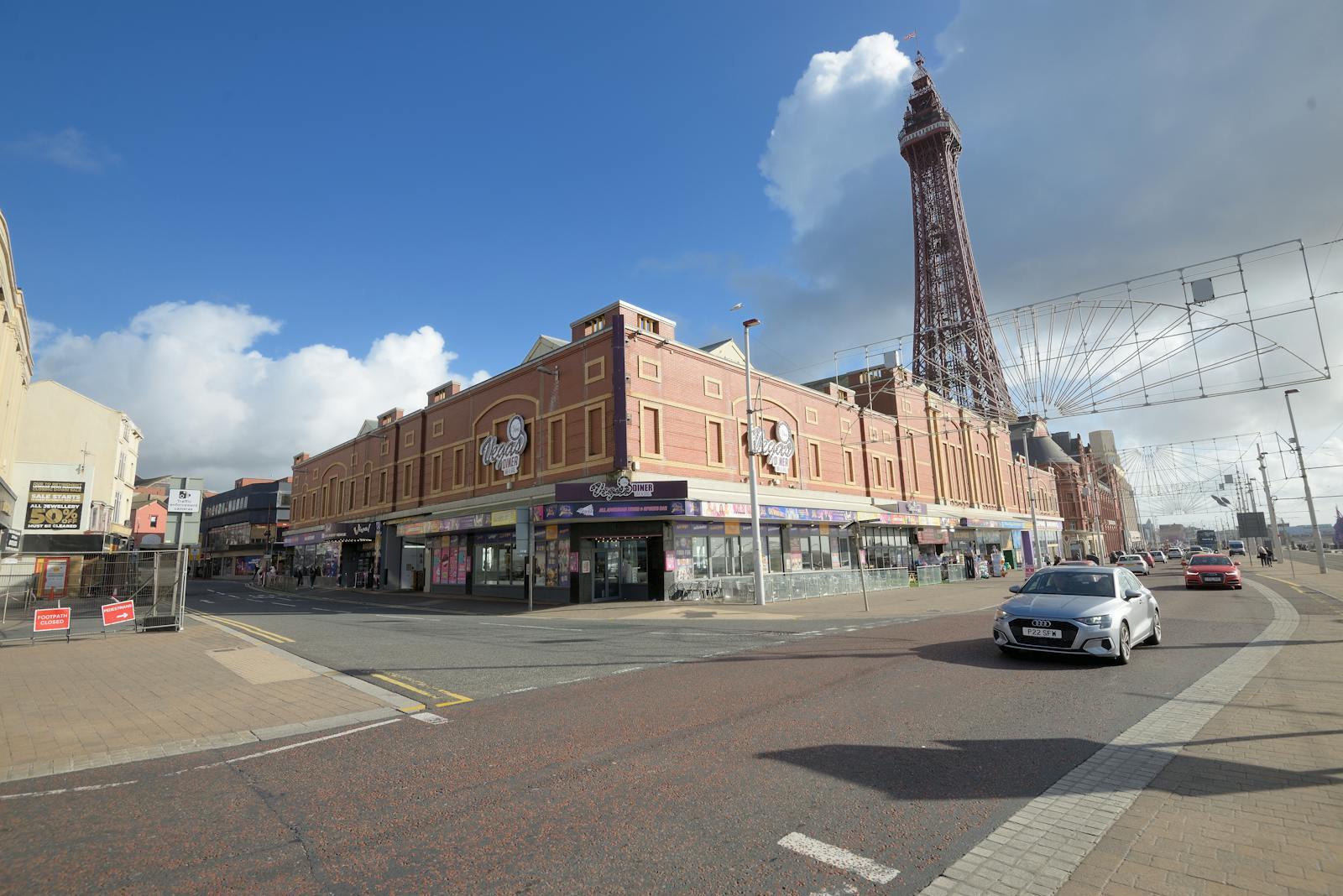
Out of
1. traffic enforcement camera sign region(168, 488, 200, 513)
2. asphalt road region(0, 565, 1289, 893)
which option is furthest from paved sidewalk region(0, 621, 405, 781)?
traffic enforcement camera sign region(168, 488, 200, 513)

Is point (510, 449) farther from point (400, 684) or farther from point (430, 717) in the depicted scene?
point (430, 717)

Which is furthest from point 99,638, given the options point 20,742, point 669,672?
point 669,672

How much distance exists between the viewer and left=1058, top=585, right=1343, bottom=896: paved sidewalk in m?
3.11

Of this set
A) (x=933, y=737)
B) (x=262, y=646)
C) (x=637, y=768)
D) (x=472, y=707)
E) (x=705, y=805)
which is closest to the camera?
(x=705, y=805)

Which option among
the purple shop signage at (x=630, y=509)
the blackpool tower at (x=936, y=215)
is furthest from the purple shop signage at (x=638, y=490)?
the blackpool tower at (x=936, y=215)

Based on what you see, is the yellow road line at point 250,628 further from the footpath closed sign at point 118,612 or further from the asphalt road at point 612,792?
the asphalt road at point 612,792

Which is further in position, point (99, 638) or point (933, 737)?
point (99, 638)

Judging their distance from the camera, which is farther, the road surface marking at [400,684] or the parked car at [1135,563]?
the parked car at [1135,563]

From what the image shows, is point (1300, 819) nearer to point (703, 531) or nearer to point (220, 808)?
point (220, 808)

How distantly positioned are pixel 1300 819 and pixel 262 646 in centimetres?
1496

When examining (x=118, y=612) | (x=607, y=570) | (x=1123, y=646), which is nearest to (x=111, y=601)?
(x=118, y=612)

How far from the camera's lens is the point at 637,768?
15.9 ft

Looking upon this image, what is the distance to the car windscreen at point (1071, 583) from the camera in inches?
368

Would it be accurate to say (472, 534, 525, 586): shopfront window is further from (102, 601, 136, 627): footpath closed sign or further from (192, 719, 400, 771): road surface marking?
(192, 719, 400, 771): road surface marking
